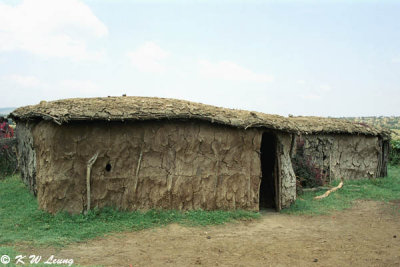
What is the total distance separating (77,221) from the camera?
7.61 metres

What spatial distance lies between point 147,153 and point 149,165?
0.90 ft

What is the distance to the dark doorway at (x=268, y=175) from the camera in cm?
1076

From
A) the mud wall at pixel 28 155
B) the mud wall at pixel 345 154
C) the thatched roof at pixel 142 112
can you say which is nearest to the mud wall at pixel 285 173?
the thatched roof at pixel 142 112

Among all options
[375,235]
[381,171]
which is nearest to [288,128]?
[375,235]

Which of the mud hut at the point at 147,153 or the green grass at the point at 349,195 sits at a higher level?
the mud hut at the point at 147,153

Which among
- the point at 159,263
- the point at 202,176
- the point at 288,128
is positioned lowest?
the point at 159,263

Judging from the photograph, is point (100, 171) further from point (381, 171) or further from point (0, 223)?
point (381, 171)

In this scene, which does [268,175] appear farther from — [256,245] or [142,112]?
[142,112]

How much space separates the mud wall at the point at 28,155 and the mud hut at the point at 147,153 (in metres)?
0.12

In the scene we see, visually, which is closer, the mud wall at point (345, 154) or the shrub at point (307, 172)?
the shrub at point (307, 172)

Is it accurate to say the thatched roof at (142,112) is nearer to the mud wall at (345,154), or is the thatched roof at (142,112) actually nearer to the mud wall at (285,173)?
the mud wall at (285,173)

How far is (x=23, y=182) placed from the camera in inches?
474

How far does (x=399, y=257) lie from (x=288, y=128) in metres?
4.18

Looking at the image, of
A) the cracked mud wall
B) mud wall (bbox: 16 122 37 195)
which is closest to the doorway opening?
the cracked mud wall
